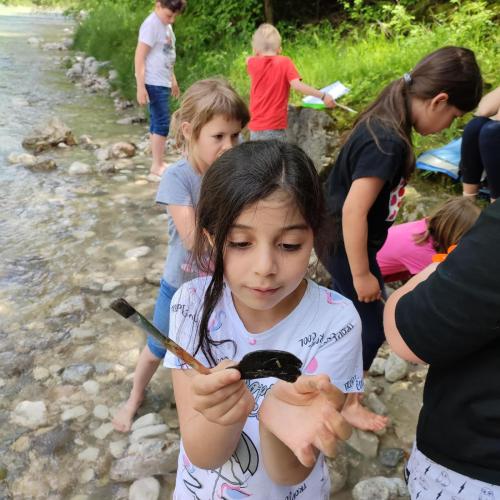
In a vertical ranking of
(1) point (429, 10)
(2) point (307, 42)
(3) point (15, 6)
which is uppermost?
(1) point (429, 10)

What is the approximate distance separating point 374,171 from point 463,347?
949 mm

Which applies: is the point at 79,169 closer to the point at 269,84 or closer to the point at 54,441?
the point at 269,84

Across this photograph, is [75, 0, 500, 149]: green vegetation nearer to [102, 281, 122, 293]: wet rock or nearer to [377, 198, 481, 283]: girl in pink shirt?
[377, 198, 481, 283]: girl in pink shirt

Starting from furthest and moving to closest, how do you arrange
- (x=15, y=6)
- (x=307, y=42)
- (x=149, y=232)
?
(x=15, y=6) → (x=307, y=42) → (x=149, y=232)

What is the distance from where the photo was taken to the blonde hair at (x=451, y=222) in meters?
2.24

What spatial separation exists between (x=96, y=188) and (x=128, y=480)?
3422 millimetres

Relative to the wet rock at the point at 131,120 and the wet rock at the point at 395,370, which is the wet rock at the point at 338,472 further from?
the wet rock at the point at 131,120

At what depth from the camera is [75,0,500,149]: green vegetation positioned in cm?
441

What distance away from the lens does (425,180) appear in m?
3.57

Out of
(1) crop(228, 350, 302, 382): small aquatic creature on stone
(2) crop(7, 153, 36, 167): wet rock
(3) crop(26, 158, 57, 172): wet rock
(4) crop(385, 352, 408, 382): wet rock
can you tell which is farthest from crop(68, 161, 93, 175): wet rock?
(1) crop(228, 350, 302, 382): small aquatic creature on stone

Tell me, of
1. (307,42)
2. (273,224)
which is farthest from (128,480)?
(307,42)

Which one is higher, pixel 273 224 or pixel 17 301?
pixel 273 224

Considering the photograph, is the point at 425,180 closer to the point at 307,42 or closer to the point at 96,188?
the point at 96,188

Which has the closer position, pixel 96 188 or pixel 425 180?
pixel 425 180
